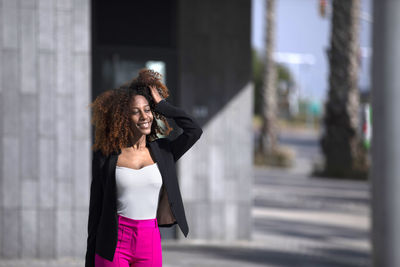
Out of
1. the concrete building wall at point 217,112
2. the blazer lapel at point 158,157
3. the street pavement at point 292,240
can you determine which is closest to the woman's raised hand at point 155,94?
the blazer lapel at point 158,157

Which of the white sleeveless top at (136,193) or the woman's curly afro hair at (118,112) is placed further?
the woman's curly afro hair at (118,112)

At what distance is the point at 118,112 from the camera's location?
4.14 meters

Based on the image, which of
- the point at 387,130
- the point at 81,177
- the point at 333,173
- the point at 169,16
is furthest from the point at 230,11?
the point at 333,173

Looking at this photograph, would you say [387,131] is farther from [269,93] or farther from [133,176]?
[269,93]

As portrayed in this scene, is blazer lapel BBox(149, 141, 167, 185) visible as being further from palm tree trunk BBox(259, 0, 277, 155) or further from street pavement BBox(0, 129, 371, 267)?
palm tree trunk BBox(259, 0, 277, 155)

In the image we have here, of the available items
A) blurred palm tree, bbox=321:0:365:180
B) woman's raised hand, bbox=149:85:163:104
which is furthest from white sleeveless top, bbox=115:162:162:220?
blurred palm tree, bbox=321:0:365:180

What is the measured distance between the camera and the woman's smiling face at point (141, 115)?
4121mm

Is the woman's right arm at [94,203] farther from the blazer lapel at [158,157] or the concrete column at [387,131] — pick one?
the concrete column at [387,131]

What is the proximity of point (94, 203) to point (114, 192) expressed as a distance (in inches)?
7.2

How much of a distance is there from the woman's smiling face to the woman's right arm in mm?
285

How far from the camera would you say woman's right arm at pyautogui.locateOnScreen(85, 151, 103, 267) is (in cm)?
409

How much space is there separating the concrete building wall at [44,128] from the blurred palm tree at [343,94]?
1738cm

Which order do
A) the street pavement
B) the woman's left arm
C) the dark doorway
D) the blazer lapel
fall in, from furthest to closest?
the dark doorway < the street pavement < the woman's left arm < the blazer lapel

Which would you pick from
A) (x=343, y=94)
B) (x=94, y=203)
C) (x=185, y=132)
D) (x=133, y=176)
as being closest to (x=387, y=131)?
(x=185, y=132)
